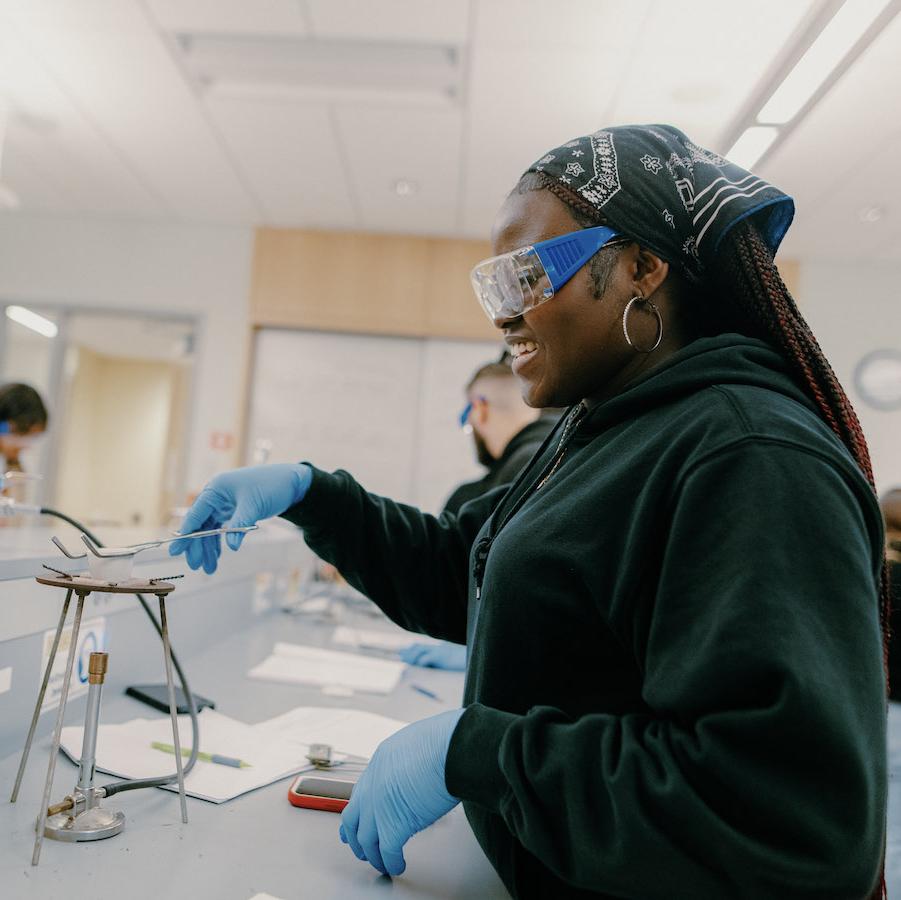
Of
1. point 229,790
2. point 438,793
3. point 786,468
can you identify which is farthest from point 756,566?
point 229,790

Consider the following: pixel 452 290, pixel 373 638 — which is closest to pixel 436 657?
pixel 373 638

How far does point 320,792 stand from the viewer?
910mm

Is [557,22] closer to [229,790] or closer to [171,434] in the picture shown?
[229,790]

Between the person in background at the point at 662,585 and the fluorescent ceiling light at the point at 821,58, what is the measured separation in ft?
5.70

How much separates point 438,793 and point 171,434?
21.8 feet

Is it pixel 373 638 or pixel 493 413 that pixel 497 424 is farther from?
pixel 373 638

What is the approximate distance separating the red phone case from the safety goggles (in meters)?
0.60

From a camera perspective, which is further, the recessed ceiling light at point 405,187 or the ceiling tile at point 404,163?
the recessed ceiling light at point 405,187

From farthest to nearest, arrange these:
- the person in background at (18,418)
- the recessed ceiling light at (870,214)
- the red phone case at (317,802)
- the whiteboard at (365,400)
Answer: the whiteboard at (365,400) < the recessed ceiling light at (870,214) < the person in background at (18,418) < the red phone case at (317,802)

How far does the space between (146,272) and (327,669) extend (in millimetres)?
3924

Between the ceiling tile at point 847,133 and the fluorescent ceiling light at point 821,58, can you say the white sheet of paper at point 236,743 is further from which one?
the ceiling tile at point 847,133

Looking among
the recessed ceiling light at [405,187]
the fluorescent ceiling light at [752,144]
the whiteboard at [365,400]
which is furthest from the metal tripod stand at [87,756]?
the whiteboard at [365,400]

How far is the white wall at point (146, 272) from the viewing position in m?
4.78

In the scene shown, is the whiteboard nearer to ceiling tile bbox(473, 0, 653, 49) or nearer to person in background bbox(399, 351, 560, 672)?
person in background bbox(399, 351, 560, 672)
